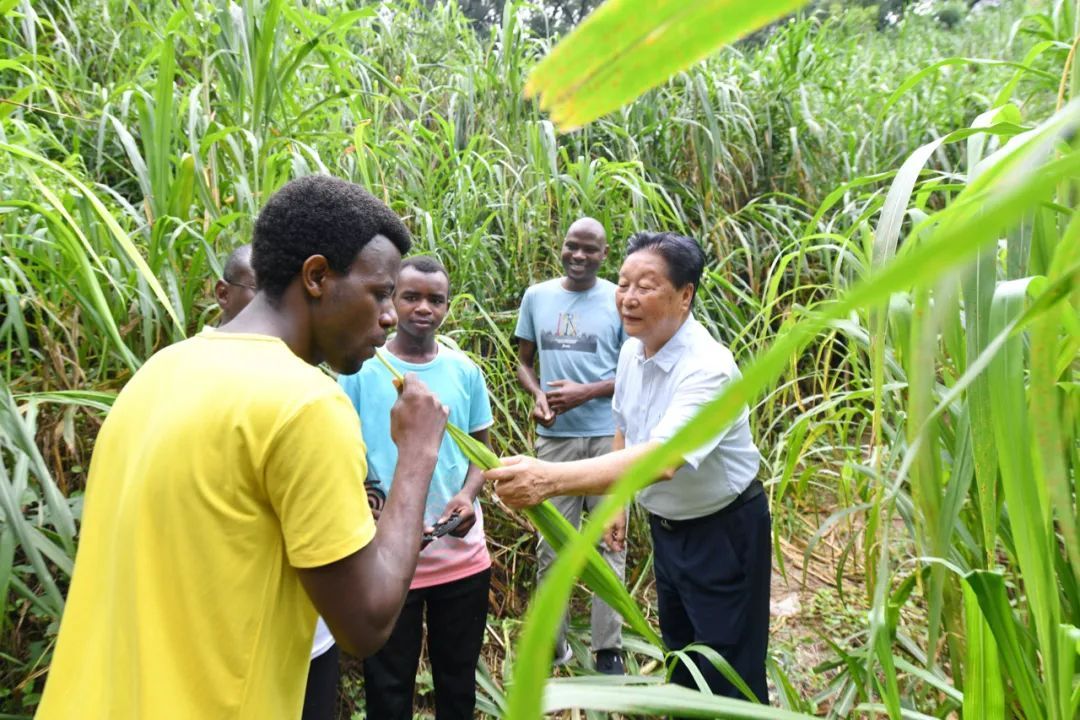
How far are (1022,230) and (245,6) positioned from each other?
2.07 metres

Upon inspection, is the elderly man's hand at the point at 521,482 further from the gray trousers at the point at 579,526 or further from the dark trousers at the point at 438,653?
the gray trousers at the point at 579,526

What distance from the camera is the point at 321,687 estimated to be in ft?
5.91

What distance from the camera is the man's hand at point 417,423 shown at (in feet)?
4.36

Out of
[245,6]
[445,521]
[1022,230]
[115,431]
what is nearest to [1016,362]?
[1022,230]

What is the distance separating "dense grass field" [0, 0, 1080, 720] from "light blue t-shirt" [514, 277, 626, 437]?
0.20 m

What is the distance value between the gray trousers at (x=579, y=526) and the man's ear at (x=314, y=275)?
1.93 metres

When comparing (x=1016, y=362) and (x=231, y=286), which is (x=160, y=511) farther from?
(x=231, y=286)

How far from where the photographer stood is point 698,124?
4266 millimetres

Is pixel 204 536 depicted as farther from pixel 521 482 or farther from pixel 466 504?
pixel 466 504

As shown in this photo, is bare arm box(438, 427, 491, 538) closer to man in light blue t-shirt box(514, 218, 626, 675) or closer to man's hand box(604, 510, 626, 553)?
man's hand box(604, 510, 626, 553)

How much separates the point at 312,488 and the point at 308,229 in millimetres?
413

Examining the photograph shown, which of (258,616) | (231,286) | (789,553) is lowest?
(789,553)

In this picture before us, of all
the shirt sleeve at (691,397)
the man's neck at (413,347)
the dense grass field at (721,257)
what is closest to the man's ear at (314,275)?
the dense grass field at (721,257)

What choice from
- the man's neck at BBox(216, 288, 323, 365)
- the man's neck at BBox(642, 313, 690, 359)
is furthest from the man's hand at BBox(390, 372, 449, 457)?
the man's neck at BBox(642, 313, 690, 359)
